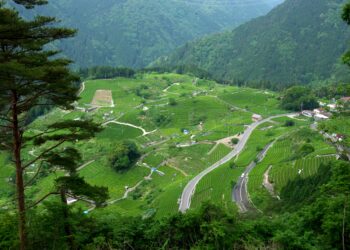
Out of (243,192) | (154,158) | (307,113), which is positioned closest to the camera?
(243,192)

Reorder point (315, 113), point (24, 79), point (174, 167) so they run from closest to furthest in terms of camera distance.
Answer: point (24, 79)
point (174, 167)
point (315, 113)

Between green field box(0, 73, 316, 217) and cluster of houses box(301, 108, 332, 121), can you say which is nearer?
green field box(0, 73, 316, 217)

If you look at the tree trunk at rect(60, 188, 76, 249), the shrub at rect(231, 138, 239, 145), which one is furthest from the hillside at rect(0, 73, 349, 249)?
the tree trunk at rect(60, 188, 76, 249)

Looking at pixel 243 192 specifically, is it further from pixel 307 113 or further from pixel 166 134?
pixel 307 113

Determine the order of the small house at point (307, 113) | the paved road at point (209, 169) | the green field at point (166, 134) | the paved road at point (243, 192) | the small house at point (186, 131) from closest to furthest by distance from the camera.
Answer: the paved road at point (243, 192), the paved road at point (209, 169), the green field at point (166, 134), the small house at point (186, 131), the small house at point (307, 113)

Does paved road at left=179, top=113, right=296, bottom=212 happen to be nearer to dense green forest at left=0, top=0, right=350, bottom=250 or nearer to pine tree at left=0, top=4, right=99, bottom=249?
dense green forest at left=0, top=0, right=350, bottom=250

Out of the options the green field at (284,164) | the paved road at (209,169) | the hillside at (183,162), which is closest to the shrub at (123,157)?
the hillside at (183,162)

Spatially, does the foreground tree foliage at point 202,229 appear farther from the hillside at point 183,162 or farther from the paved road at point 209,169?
the paved road at point 209,169

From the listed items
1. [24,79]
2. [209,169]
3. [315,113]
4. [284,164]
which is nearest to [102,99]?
[209,169]

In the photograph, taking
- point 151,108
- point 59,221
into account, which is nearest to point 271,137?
point 151,108

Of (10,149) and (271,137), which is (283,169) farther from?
(10,149)
